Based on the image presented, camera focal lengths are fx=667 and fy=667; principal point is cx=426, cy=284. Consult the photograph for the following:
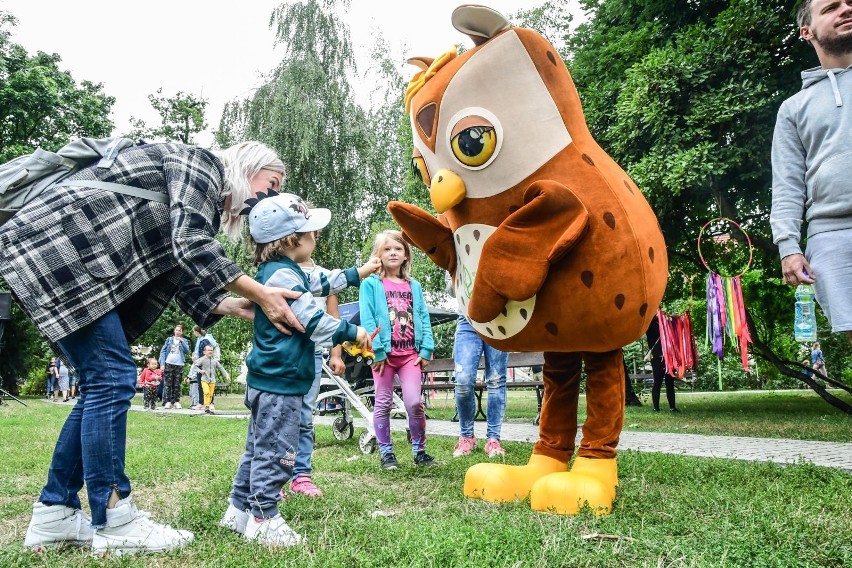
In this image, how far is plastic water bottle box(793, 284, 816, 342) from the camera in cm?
319

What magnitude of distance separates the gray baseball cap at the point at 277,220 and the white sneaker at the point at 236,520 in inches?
46.2

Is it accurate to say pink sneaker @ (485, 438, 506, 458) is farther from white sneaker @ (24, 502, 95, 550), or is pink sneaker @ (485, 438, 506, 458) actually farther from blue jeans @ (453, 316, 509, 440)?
white sneaker @ (24, 502, 95, 550)

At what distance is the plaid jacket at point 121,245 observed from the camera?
2.51 metres

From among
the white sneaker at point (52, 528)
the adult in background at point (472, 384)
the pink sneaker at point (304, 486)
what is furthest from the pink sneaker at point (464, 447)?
the white sneaker at point (52, 528)

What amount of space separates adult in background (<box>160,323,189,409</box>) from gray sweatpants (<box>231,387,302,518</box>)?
511 inches

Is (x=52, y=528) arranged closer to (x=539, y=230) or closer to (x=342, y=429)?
(x=539, y=230)

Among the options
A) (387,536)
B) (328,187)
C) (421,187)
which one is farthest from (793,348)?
(387,536)

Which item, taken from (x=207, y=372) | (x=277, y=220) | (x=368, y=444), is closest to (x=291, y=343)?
(x=277, y=220)

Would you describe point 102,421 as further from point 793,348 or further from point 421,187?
point 793,348

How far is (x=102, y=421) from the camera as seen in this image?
8.46 feet

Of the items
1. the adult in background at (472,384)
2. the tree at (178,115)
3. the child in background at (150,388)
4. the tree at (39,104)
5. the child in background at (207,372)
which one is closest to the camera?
the adult in background at (472,384)

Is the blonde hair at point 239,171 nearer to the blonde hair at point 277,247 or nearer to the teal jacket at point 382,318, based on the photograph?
the blonde hair at point 277,247

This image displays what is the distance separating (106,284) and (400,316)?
2613 millimetres

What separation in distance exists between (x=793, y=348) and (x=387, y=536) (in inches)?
992
